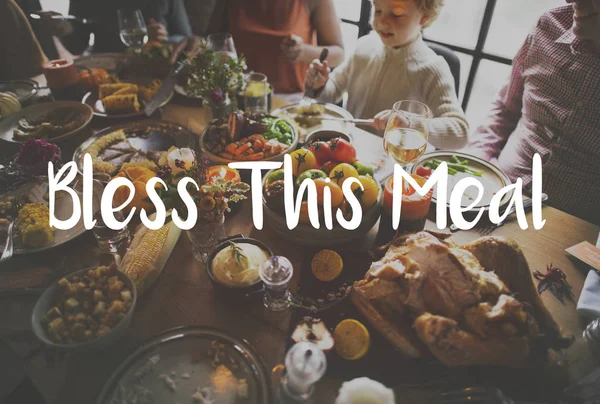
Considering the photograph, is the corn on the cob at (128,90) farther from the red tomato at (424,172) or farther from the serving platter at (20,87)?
the red tomato at (424,172)

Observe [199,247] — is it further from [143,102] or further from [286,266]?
[143,102]

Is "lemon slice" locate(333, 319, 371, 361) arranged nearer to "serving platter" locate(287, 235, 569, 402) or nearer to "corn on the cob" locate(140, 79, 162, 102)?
"serving platter" locate(287, 235, 569, 402)

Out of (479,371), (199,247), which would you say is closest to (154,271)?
(199,247)

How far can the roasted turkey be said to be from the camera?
0.97 m

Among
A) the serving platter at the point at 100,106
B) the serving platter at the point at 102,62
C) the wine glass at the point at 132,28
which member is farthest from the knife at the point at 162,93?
the serving platter at the point at 102,62

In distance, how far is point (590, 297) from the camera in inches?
45.6

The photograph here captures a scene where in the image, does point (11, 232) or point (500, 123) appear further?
point (500, 123)

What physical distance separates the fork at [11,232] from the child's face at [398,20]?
1991mm

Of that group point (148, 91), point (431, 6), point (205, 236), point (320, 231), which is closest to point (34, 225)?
point (205, 236)

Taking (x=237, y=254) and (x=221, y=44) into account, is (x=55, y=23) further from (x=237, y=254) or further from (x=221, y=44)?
(x=237, y=254)

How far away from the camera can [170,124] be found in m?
2.03

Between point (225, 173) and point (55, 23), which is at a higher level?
point (55, 23)

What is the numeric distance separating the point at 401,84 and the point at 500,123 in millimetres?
716

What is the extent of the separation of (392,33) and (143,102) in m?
1.55
